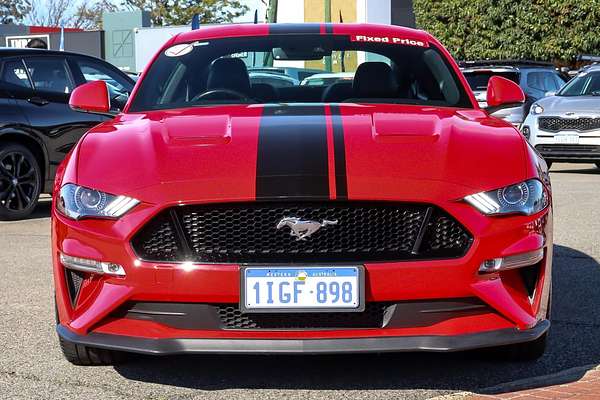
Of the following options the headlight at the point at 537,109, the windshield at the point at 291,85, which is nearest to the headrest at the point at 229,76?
the windshield at the point at 291,85

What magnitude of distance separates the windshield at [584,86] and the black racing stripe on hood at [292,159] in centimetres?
1309

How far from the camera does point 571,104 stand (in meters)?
16.6

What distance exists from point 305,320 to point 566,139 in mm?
12685

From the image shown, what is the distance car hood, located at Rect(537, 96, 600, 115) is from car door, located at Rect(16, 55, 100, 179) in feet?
25.2

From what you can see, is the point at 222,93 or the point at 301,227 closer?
the point at 301,227

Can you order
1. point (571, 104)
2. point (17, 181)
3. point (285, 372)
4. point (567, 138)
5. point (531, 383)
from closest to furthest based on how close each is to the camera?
1. point (531, 383)
2. point (285, 372)
3. point (17, 181)
4. point (567, 138)
5. point (571, 104)

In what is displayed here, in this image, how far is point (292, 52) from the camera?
622 centimetres

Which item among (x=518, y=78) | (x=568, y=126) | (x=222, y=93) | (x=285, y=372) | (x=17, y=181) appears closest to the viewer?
(x=285, y=372)

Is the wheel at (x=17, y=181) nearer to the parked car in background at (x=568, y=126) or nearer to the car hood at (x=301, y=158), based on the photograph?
the car hood at (x=301, y=158)

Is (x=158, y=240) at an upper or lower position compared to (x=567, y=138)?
upper

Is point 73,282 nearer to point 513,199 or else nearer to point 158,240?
point 158,240

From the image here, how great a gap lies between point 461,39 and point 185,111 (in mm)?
32446

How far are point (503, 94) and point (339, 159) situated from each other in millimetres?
1897

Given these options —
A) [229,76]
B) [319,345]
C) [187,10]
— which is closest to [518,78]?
[229,76]
